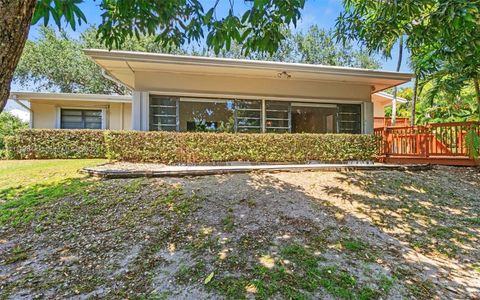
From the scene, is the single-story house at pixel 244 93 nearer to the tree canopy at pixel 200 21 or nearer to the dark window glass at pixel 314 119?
the dark window glass at pixel 314 119

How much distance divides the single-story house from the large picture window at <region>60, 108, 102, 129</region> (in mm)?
3657

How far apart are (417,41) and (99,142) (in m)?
9.70

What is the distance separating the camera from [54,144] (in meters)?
9.59

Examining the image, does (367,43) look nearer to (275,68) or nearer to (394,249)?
(394,249)

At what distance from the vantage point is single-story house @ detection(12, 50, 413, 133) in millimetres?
8367

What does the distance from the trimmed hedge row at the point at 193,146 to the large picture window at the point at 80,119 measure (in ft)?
10.8

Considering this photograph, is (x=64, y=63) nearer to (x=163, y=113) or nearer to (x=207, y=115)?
(x=163, y=113)

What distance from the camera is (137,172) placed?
5742 mm

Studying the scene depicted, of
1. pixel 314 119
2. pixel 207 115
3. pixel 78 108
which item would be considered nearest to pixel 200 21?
pixel 207 115

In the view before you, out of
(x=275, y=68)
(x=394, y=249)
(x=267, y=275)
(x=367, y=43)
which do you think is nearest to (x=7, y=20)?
(x=267, y=275)

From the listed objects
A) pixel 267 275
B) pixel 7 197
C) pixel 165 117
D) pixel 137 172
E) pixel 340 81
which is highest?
pixel 340 81

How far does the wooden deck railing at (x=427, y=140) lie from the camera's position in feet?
25.9

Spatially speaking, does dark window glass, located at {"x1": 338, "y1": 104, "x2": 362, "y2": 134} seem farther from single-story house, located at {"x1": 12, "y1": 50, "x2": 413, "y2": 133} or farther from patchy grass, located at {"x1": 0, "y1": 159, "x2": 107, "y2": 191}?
patchy grass, located at {"x1": 0, "y1": 159, "x2": 107, "y2": 191}

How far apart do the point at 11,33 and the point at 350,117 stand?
10.3 m
